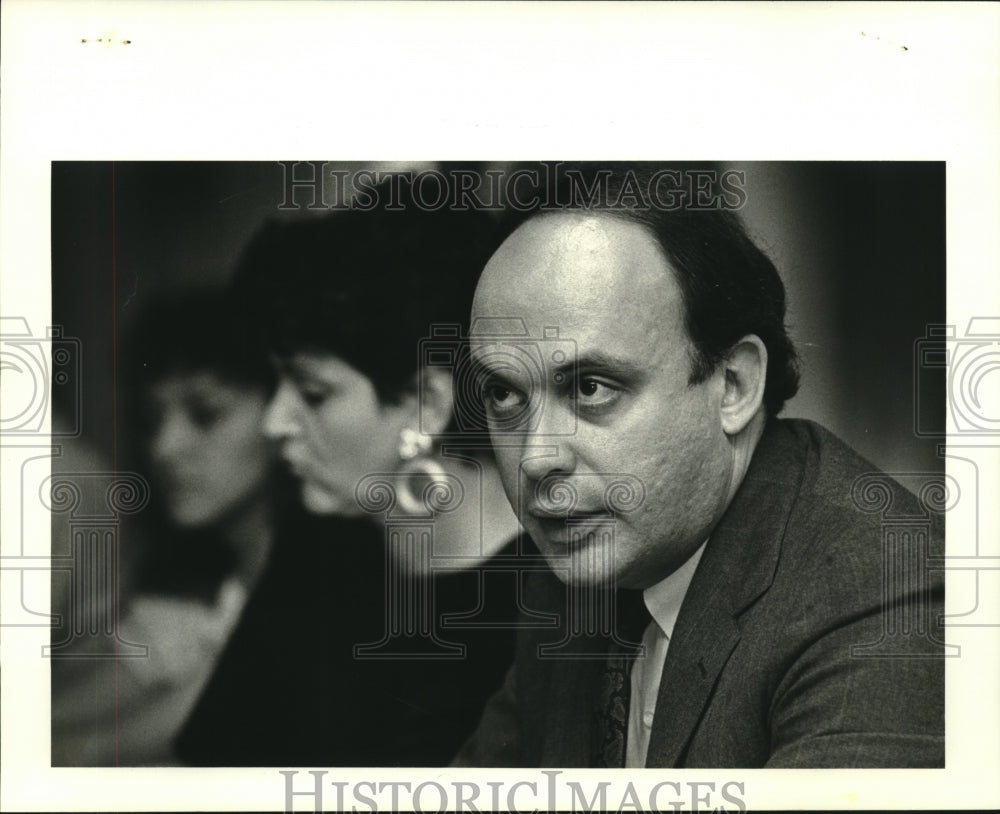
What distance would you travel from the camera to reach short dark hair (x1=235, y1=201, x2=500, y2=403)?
8.34 feet

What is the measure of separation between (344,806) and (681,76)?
1917mm

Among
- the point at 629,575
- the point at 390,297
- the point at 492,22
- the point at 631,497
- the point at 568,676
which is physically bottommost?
the point at 568,676

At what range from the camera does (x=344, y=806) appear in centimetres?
258

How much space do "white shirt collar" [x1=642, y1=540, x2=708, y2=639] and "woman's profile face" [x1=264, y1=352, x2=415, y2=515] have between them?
0.69 m

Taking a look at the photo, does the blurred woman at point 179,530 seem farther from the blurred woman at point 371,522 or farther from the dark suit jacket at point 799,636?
the dark suit jacket at point 799,636

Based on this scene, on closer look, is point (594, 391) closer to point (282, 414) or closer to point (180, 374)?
point (282, 414)

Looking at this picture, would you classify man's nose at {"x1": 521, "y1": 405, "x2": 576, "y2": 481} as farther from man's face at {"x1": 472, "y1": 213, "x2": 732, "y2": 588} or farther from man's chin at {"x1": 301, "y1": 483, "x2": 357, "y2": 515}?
man's chin at {"x1": 301, "y1": 483, "x2": 357, "y2": 515}

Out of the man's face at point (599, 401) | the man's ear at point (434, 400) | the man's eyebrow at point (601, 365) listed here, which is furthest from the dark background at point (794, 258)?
the man's ear at point (434, 400)

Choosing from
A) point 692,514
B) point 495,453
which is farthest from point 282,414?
point 692,514

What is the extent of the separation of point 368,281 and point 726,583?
110 centimetres

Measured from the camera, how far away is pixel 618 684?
2.58m

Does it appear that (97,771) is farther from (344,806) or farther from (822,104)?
(822,104)

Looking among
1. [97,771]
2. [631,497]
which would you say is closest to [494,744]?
[631,497]

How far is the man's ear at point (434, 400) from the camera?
255 cm
